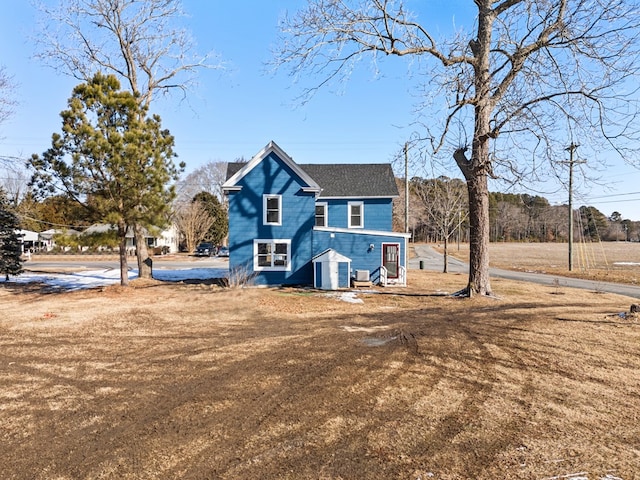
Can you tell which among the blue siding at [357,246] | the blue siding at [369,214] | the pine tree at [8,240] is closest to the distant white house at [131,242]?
the pine tree at [8,240]

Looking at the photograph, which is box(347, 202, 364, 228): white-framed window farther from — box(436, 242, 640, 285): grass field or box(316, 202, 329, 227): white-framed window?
box(436, 242, 640, 285): grass field

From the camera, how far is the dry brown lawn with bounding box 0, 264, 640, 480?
3.86 m

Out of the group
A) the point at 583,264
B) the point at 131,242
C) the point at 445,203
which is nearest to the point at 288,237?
the point at 445,203

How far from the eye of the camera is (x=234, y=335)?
923 cm

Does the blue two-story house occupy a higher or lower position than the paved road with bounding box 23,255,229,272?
higher

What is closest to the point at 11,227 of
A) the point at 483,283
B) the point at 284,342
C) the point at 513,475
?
the point at 284,342

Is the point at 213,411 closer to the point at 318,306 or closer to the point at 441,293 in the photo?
the point at 318,306

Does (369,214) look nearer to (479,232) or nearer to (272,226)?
(272,226)

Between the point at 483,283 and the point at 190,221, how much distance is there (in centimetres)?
4016

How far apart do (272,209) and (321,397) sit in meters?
14.7

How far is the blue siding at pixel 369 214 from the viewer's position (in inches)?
936

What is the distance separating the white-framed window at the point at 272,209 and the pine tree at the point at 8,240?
12.8 meters

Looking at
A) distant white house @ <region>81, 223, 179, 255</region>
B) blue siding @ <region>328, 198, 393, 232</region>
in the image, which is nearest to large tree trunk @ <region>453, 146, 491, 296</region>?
blue siding @ <region>328, 198, 393, 232</region>

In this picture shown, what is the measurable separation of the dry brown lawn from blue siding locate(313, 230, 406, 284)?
28.4 ft
